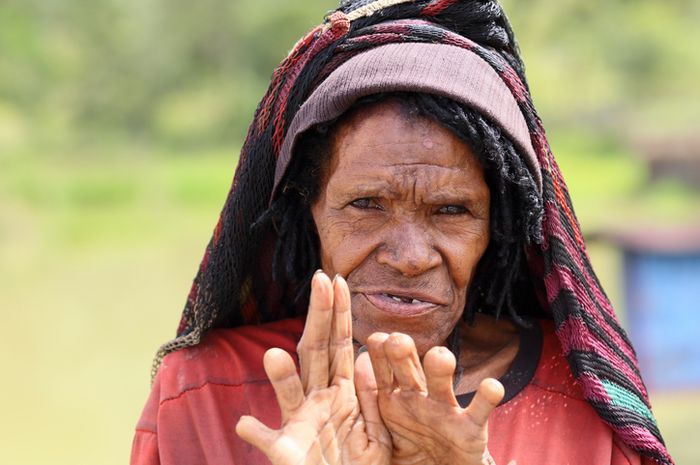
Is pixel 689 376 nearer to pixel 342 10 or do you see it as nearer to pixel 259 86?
pixel 342 10

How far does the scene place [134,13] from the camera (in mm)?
12750

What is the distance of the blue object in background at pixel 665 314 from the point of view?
20.7ft

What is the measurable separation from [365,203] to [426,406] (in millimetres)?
504

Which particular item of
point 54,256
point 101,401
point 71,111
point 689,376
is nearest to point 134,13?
point 71,111

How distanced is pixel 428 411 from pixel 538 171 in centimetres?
63

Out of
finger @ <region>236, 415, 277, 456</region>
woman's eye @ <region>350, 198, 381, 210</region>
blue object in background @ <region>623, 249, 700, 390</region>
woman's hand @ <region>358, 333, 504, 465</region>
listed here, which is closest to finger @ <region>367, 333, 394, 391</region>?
woman's hand @ <region>358, 333, 504, 465</region>

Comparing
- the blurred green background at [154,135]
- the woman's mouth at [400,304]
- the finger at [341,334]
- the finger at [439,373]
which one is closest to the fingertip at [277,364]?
the finger at [341,334]

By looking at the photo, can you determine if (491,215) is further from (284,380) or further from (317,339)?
(284,380)

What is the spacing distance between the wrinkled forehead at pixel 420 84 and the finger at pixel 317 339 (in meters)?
0.44

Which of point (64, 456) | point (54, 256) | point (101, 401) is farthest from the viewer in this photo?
point (54, 256)

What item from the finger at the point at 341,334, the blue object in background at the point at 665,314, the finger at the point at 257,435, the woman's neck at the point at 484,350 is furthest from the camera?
the blue object in background at the point at 665,314

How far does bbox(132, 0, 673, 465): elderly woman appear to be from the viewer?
2.04 meters

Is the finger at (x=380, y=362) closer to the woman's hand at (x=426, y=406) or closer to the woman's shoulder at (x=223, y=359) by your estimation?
the woman's hand at (x=426, y=406)

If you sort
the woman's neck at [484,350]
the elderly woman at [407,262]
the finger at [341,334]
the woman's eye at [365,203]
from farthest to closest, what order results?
the woman's neck at [484,350] < the woman's eye at [365,203] < the elderly woman at [407,262] < the finger at [341,334]
